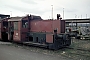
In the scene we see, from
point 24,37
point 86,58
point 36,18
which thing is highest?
point 36,18

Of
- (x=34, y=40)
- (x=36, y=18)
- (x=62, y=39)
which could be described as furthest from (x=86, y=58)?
(x=36, y=18)

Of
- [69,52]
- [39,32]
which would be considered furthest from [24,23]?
[69,52]

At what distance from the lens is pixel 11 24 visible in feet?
43.9

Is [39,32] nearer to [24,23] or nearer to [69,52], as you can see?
[24,23]

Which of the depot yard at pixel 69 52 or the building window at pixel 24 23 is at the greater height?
→ the building window at pixel 24 23

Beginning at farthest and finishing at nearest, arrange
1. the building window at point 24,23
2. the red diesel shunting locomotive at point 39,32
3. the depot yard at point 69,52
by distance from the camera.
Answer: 1. the building window at point 24,23
2. the red diesel shunting locomotive at point 39,32
3. the depot yard at point 69,52

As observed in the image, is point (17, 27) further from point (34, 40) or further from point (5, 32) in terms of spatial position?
point (5, 32)

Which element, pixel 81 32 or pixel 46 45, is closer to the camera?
pixel 46 45

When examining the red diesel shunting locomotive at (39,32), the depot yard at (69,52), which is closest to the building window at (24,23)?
the red diesel shunting locomotive at (39,32)

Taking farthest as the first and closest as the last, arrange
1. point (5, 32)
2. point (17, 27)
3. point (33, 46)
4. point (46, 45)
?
point (5, 32) < point (17, 27) < point (33, 46) < point (46, 45)

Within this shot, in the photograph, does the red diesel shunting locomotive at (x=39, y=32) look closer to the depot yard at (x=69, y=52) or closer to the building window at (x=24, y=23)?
the building window at (x=24, y=23)

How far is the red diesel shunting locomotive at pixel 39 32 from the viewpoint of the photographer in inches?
382

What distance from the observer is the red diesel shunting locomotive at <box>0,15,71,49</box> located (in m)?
9.71

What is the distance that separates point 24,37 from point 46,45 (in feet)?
9.83
